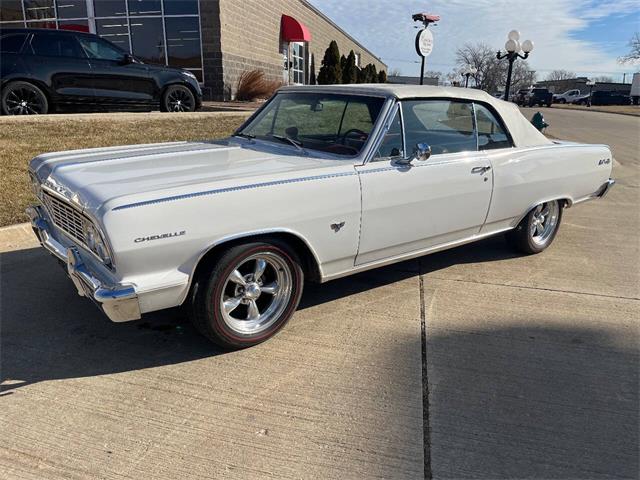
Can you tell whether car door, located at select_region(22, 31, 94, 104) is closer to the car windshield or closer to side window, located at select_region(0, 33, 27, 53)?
side window, located at select_region(0, 33, 27, 53)

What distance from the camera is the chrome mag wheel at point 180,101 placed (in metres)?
11.0

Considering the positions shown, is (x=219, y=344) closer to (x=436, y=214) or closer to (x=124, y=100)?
(x=436, y=214)

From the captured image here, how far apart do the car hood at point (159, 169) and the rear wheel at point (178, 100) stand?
7355 millimetres

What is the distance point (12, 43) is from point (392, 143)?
8.67m

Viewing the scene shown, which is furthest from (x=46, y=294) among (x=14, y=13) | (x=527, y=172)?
(x=14, y=13)

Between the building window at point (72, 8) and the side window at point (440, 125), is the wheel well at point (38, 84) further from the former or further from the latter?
the building window at point (72, 8)

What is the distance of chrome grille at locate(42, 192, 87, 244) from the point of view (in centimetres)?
290

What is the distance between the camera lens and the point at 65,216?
3.11 m

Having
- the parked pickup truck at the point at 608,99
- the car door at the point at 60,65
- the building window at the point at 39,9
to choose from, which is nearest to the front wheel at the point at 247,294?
the car door at the point at 60,65

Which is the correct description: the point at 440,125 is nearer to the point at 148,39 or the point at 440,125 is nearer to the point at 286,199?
the point at 286,199

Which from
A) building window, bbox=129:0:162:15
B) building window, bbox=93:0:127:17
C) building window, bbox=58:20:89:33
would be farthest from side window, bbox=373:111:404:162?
building window, bbox=58:20:89:33

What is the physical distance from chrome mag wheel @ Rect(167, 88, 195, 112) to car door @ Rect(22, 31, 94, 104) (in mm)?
1677

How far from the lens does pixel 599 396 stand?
9.24 ft

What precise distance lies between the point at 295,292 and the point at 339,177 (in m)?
0.80
